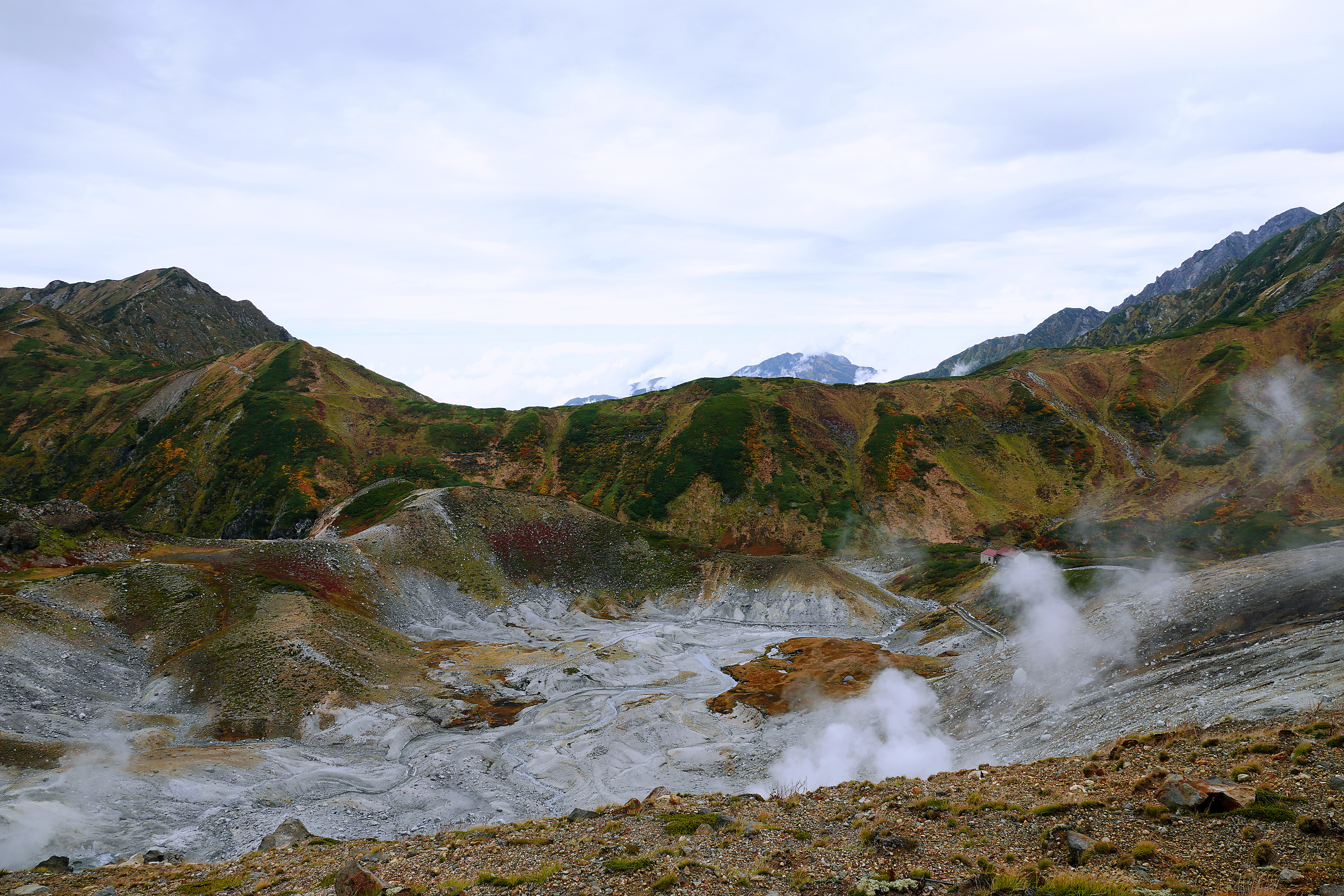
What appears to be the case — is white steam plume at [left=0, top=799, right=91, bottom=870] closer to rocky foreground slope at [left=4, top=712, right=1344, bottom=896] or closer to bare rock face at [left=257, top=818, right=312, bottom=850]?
rocky foreground slope at [left=4, top=712, right=1344, bottom=896]

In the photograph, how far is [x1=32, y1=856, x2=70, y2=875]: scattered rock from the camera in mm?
29312

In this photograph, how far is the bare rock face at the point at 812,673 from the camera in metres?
64.4

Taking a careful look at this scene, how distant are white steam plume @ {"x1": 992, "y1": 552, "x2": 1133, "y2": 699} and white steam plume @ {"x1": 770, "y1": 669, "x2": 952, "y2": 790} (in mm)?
9852

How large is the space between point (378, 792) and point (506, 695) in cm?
2289

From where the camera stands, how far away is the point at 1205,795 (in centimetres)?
1775

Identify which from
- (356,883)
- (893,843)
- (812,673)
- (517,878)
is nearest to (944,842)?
(893,843)

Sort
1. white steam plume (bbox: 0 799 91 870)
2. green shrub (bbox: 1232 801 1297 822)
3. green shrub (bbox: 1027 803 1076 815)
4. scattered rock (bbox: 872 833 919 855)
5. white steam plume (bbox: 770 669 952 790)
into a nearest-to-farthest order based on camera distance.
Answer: green shrub (bbox: 1232 801 1297 822)
scattered rock (bbox: 872 833 919 855)
green shrub (bbox: 1027 803 1076 815)
white steam plume (bbox: 0 799 91 870)
white steam plume (bbox: 770 669 952 790)

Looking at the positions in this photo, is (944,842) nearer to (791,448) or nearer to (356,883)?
(356,883)

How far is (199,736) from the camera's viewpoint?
52.0 m

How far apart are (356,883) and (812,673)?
189ft

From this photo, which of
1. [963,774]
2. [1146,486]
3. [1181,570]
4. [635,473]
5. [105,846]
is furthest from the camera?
[635,473]

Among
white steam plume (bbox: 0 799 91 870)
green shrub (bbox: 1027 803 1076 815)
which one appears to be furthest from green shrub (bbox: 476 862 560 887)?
white steam plume (bbox: 0 799 91 870)

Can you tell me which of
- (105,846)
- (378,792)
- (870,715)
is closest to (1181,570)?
(870,715)

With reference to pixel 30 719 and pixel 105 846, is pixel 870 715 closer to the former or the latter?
pixel 105 846
